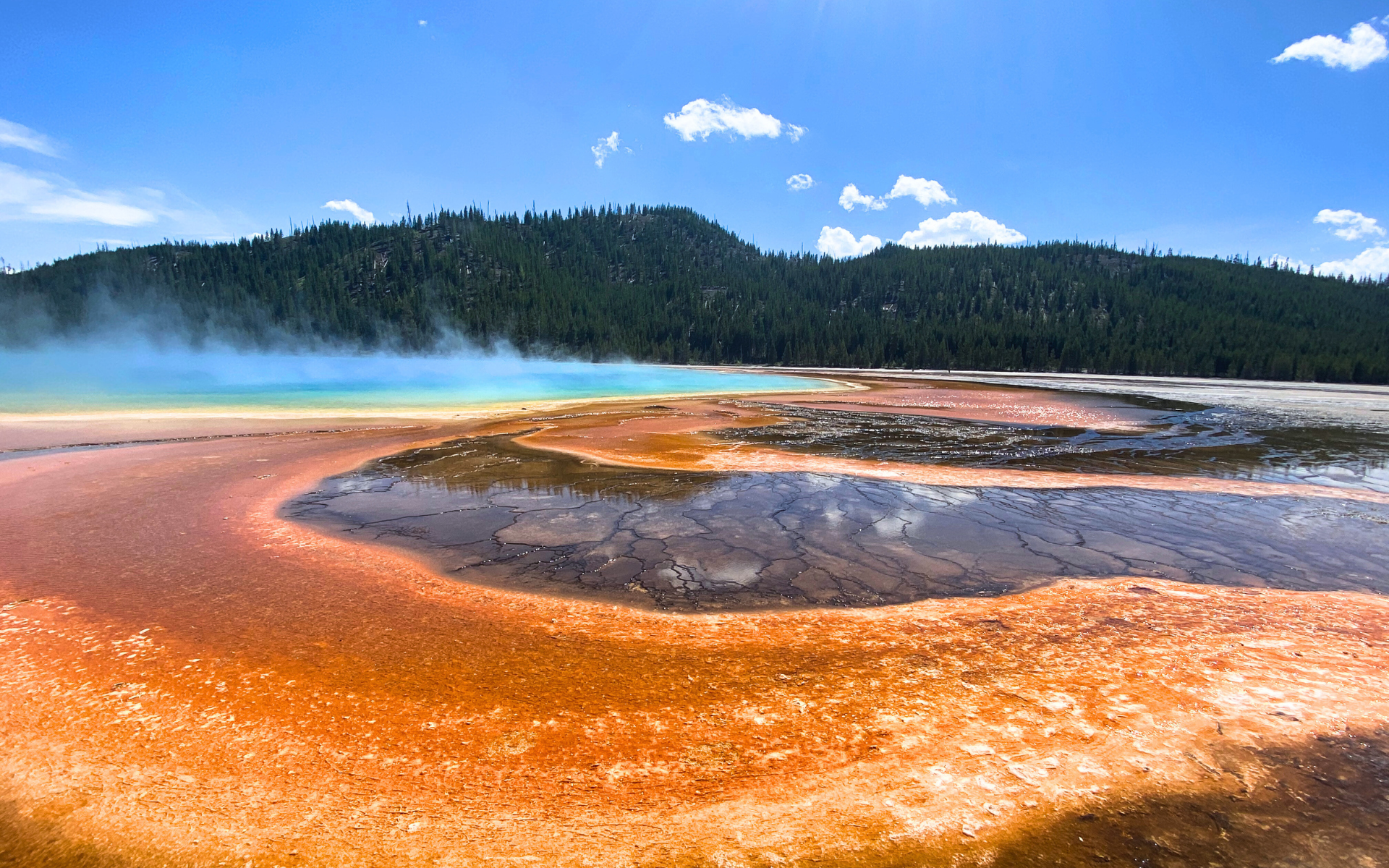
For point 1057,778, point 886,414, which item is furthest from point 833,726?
Result: point 886,414

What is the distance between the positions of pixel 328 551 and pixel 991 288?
14118cm

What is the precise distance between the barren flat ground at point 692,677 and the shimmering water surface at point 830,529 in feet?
0.26

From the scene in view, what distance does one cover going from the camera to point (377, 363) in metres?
78.8

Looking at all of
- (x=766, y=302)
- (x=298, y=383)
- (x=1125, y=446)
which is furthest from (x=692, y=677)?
(x=766, y=302)

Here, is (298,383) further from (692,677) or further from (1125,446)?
(1125,446)

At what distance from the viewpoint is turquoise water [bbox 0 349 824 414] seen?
29.9 meters

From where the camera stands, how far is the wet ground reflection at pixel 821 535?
6.71 m

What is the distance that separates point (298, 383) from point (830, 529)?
53.0 metres

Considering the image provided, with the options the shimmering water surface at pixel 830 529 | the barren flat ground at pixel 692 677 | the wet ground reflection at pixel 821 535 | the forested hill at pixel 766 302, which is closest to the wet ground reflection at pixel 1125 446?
the shimmering water surface at pixel 830 529

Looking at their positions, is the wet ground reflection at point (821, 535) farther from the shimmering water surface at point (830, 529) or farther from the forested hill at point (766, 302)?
the forested hill at point (766, 302)

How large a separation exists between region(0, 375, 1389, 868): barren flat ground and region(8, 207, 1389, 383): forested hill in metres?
87.5

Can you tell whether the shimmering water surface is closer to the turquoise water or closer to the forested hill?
the turquoise water

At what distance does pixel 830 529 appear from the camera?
8.70 metres

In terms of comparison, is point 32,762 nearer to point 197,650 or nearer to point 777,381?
point 197,650
